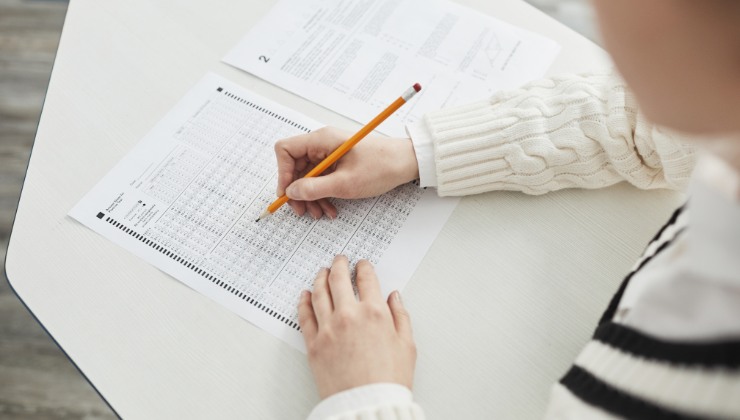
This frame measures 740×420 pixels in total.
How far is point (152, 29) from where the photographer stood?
0.82 meters

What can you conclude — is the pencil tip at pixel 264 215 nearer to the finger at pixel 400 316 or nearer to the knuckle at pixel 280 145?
the knuckle at pixel 280 145

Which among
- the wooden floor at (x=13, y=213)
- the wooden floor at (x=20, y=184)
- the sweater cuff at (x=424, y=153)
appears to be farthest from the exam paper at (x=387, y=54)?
the wooden floor at (x=13, y=213)

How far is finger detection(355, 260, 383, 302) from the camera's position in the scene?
590mm

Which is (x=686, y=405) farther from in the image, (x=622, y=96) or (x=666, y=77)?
(x=622, y=96)

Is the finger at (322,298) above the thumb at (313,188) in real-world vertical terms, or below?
below

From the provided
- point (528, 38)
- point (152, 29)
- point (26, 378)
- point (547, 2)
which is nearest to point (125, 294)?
point (152, 29)

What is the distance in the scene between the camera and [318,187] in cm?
63

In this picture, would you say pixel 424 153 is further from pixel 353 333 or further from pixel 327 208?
pixel 353 333

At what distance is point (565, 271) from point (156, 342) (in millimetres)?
466

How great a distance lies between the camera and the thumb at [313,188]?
0.63m

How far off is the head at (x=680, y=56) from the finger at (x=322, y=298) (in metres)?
0.36

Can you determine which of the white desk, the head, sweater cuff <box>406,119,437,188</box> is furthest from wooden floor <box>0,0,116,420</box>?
the head

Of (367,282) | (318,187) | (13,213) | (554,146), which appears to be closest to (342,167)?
(318,187)

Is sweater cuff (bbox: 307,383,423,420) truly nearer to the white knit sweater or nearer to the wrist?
the white knit sweater
